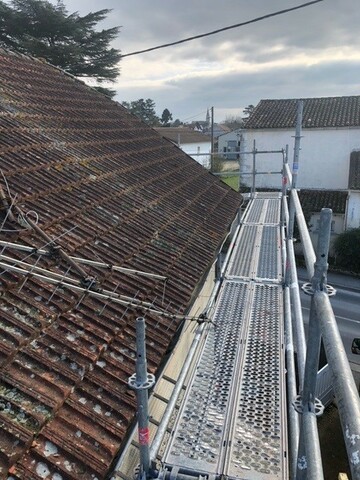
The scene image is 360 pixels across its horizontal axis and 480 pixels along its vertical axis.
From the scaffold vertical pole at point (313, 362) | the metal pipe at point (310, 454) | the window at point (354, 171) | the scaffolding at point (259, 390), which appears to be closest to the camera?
the metal pipe at point (310, 454)

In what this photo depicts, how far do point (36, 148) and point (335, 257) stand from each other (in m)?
18.9

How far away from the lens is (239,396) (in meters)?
3.61

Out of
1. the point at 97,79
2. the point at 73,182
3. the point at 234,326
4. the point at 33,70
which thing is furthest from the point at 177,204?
the point at 97,79

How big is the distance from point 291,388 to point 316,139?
23657 mm

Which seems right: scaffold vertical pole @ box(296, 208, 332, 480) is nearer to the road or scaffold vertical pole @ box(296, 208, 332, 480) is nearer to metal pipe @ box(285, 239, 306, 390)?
metal pipe @ box(285, 239, 306, 390)

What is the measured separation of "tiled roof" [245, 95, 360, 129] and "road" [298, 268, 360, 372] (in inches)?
402

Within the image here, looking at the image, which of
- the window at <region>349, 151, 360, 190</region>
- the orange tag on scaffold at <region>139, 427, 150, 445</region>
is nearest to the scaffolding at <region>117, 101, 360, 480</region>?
the orange tag on scaffold at <region>139, 427, 150, 445</region>

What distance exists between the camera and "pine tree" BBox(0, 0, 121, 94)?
868 inches

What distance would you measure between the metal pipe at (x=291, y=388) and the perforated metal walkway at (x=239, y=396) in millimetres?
61

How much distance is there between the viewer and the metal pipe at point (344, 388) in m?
1.06

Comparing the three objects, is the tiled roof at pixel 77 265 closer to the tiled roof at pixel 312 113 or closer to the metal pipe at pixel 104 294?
the metal pipe at pixel 104 294

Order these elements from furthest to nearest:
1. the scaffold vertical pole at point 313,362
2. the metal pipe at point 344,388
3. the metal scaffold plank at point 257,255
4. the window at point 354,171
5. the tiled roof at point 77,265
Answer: the window at point 354,171, the metal scaffold plank at point 257,255, the tiled roof at point 77,265, the scaffold vertical pole at point 313,362, the metal pipe at point 344,388

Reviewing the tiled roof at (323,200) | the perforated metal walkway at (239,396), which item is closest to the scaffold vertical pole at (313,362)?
the perforated metal walkway at (239,396)

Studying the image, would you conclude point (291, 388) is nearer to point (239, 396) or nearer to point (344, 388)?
point (239, 396)
